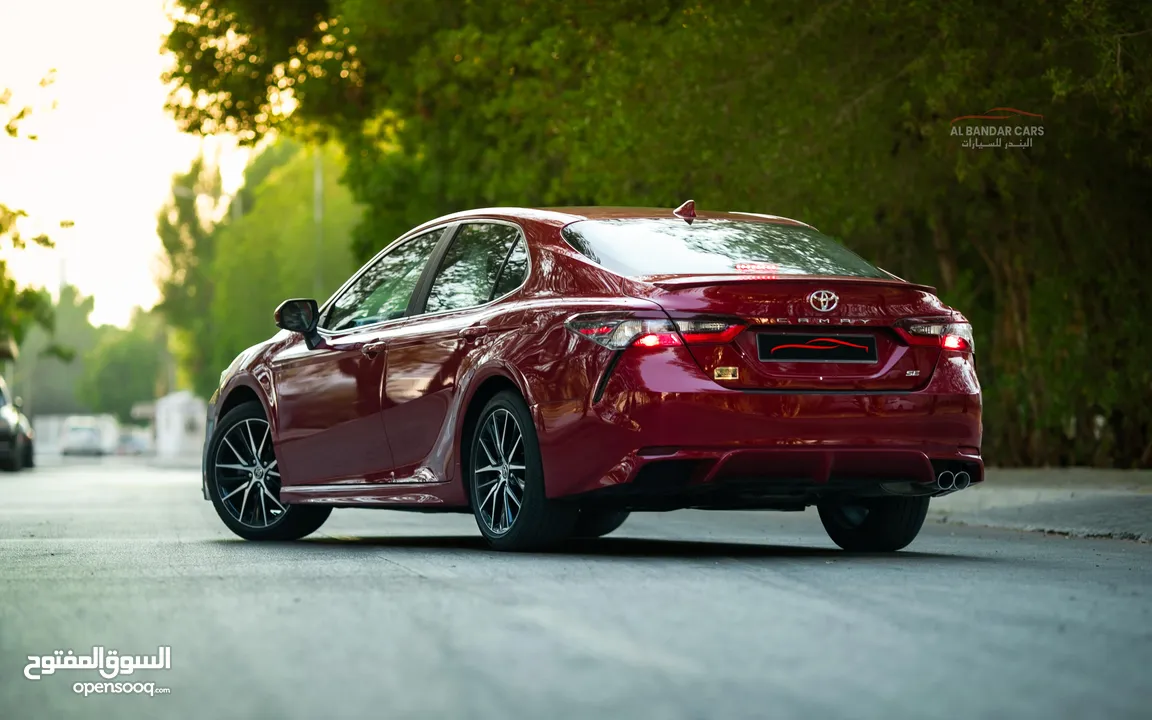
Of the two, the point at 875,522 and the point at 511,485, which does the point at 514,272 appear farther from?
the point at 875,522

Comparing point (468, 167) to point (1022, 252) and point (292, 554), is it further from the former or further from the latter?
point (292, 554)

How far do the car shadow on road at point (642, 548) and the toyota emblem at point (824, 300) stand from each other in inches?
47.8

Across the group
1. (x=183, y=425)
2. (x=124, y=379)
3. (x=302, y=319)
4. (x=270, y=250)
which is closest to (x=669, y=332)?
(x=302, y=319)

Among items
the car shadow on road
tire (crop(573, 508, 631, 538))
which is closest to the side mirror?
the car shadow on road

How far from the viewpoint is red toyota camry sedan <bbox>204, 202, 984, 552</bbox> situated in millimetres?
8664

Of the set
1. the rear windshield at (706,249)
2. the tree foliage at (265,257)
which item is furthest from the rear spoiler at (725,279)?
the tree foliage at (265,257)

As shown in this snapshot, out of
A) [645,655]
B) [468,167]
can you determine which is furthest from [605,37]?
[645,655]

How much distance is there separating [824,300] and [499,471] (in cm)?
172

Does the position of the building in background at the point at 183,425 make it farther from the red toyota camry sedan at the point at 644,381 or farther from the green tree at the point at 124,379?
the red toyota camry sedan at the point at 644,381

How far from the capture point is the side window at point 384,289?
10.5 metres

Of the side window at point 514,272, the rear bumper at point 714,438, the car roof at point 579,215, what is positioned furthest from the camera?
the car roof at point 579,215

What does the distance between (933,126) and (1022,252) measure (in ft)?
16.8

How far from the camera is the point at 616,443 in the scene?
8.67m

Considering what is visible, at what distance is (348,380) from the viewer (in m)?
10.6
